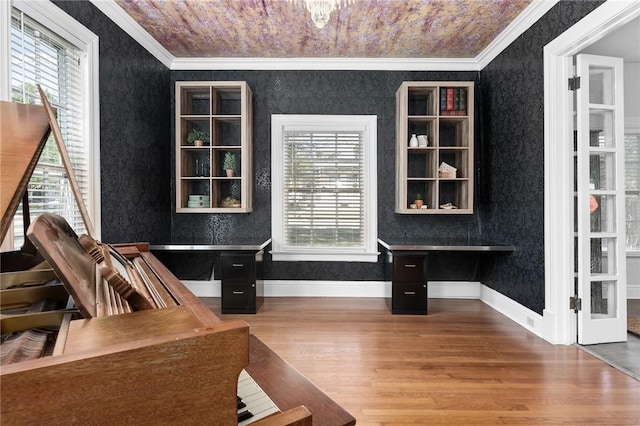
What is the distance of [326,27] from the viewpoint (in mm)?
3363

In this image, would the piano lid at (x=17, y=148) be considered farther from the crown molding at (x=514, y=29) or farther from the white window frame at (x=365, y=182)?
the crown molding at (x=514, y=29)

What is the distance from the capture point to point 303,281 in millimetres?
4293

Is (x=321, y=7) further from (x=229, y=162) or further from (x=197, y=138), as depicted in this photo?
(x=197, y=138)

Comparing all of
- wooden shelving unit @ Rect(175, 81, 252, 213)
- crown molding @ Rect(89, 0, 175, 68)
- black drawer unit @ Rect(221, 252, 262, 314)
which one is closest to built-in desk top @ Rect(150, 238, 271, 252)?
black drawer unit @ Rect(221, 252, 262, 314)

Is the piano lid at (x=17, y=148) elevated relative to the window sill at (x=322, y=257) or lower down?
elevated

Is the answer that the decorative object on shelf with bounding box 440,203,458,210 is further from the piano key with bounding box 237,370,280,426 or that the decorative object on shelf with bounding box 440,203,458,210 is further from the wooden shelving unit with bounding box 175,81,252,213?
the piano key with bounding box 237,370,280,426

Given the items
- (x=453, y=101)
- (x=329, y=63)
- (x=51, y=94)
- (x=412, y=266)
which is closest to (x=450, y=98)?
(x=453, y=101)

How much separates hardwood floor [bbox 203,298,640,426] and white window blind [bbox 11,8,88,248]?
1.88m

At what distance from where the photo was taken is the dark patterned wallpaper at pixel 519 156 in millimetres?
2951

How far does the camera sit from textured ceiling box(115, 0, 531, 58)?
3004mm

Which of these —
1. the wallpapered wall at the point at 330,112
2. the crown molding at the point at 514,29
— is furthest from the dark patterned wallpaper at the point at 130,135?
the crown molding at the point at 514,29

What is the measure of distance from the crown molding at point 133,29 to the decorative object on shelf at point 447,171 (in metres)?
3.48

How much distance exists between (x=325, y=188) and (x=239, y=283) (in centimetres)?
157

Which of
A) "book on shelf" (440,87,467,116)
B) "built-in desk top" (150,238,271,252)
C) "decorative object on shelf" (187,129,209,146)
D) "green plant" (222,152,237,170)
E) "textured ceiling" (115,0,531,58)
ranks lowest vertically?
"built-in desk top" (150,238,271,252)
